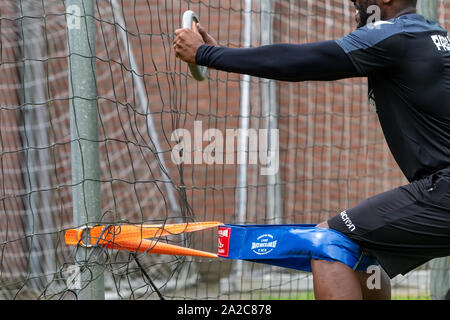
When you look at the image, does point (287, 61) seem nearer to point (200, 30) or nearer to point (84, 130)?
point (200, 30)

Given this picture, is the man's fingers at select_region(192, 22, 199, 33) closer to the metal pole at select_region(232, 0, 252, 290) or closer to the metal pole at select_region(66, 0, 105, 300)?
the metal pole at select_region(66, 0, 105, 300)

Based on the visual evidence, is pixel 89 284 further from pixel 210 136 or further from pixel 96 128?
pixel 210 136

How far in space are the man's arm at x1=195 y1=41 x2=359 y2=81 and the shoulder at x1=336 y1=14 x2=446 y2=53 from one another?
0.06 m

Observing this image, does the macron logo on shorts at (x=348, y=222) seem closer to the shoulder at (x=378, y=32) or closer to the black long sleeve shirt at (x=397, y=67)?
the black long sleeve shirt at (x=397, y=67)

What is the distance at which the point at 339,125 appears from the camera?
322 inches

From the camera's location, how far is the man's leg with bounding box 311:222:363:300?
3228 mm

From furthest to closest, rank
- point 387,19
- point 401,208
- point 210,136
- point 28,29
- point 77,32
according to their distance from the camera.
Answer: point 28,29 → point 210,136 → point 77,32 → point 387,19 → point 401,208

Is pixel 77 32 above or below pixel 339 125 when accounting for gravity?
above

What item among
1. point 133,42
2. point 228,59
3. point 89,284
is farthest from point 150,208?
point 228,59

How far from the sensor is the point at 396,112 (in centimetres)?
335

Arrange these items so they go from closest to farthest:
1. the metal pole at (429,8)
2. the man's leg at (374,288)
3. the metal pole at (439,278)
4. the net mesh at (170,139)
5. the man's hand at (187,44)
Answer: the man's hand at (187,44)
the man's leg at (374,288)
the metal pole at (429,8)
the metal pole at (439,278)
the net mesh at (170,139)

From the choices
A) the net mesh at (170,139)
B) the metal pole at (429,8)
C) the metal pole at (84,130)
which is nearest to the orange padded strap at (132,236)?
the metal pole at (84,130)

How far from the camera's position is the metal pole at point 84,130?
389 centimetres
